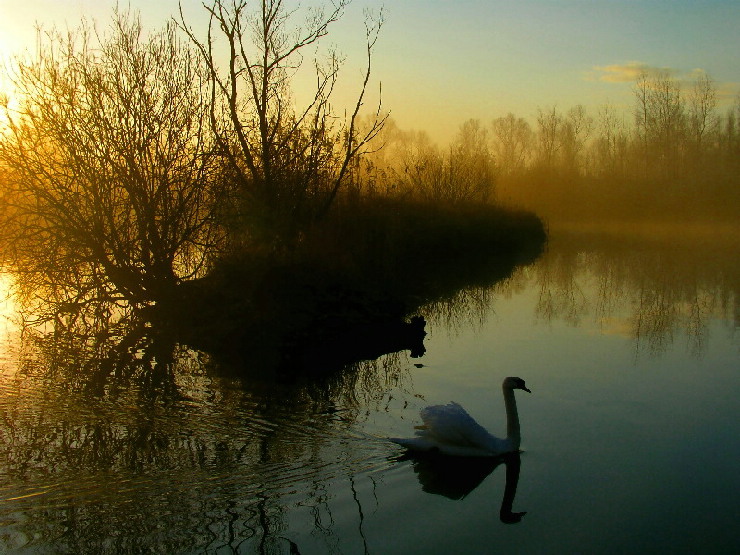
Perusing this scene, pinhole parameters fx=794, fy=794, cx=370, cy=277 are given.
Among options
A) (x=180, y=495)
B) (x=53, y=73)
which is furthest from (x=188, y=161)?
(x=180, y=495)

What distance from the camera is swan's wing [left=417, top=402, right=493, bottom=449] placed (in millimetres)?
7105

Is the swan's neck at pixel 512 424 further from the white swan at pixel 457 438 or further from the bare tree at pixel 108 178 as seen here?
the bare tree at pixel 108 178

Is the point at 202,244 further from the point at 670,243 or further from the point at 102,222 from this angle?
the point at 670,243

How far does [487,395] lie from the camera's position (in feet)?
31.1

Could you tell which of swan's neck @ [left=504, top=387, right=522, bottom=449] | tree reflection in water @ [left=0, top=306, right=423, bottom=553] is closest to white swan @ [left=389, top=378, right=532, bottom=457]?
swan's neck @ [left=504, top=387, right=522, bottom=449]

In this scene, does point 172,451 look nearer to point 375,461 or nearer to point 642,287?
point 375,461

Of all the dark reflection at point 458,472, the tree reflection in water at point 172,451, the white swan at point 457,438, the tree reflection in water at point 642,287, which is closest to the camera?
the tree reflection in water at point 172,451

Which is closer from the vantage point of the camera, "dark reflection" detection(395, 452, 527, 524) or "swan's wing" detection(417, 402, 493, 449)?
"dark reflection" detection(395, 452, 527, 524)

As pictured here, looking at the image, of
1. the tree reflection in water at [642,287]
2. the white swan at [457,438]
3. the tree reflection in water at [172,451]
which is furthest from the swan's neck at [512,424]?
the tree reflection in water at [642,287]

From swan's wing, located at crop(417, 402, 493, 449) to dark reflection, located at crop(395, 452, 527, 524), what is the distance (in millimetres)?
143

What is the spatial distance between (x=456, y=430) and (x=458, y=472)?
371 millimetres

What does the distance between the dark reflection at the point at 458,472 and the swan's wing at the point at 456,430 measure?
5.6 inches

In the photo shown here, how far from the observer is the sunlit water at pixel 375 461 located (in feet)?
18.3

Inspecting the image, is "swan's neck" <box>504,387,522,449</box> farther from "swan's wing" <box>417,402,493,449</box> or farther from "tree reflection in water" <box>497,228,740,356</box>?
"tree reflection in water" <box>497,228,740,356</box>
